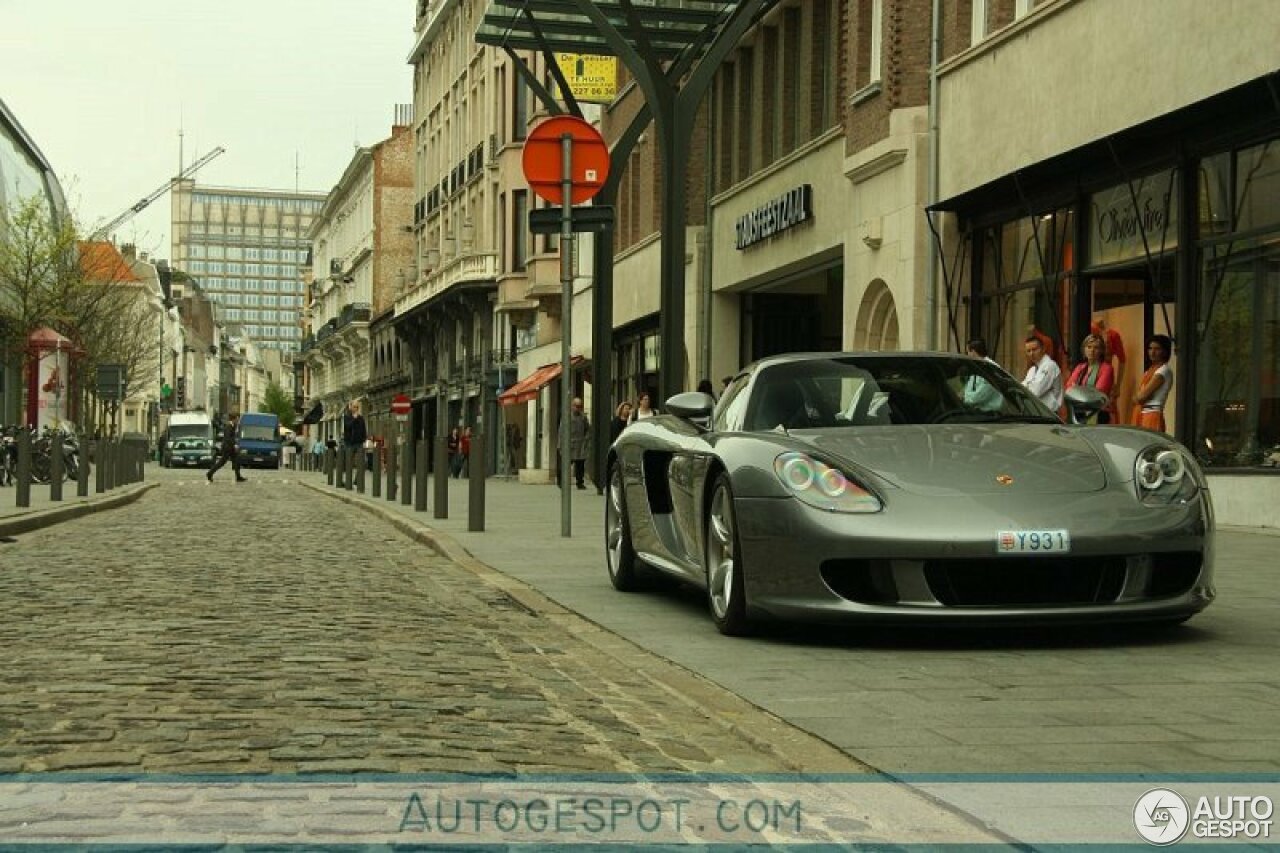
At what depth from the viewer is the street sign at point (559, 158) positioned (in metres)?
15.7

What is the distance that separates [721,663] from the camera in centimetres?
721

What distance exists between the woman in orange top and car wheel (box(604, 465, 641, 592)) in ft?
21.6

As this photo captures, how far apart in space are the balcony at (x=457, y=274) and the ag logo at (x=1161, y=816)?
56.7 m

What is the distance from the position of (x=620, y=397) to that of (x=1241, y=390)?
2560 cm

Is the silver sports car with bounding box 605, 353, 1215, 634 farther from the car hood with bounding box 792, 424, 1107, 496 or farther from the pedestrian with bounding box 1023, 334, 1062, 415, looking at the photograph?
the pedestrian with bounding box 1023, 334, 1062, 415

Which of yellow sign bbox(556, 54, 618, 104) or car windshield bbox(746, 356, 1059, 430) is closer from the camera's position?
car windshield bbox(746, 356, 1059, 430)

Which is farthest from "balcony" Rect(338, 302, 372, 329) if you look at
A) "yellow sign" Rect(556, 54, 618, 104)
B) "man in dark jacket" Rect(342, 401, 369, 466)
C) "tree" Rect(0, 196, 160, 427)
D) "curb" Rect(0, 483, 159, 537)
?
"curb" Rect(0, 483, 159, 537)

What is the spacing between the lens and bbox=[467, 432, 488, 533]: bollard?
16703mm

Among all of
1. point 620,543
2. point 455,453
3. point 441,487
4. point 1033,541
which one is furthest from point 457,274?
point 1033,541

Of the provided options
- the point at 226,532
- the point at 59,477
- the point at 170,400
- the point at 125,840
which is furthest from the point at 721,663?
the point at 170,400

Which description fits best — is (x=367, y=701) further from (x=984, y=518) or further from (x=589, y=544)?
(x=589, y=544)

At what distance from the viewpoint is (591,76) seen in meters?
38.4

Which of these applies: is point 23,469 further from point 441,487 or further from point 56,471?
point 441,487

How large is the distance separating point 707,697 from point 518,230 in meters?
49.9
